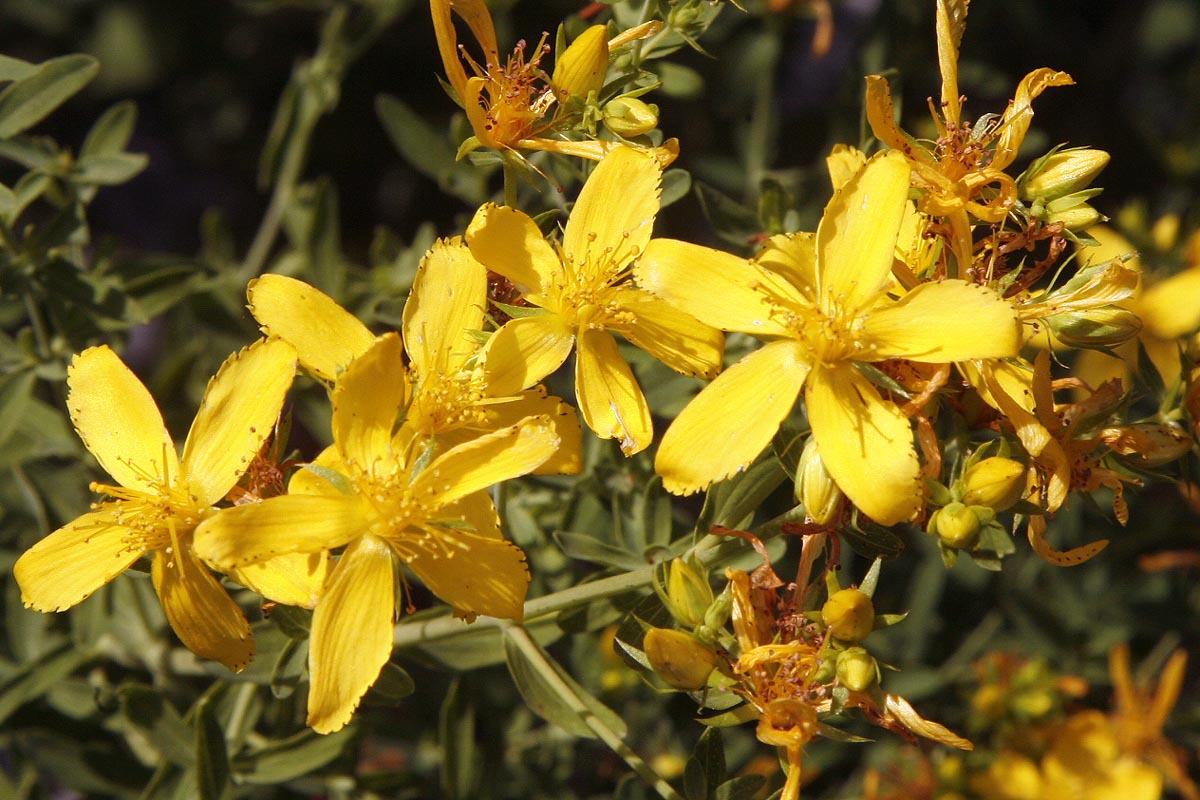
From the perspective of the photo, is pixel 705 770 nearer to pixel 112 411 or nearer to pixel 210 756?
pixel 210 756

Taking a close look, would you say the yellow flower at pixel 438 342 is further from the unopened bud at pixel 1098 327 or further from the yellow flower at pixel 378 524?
the unopened bud at pixel 1098 327

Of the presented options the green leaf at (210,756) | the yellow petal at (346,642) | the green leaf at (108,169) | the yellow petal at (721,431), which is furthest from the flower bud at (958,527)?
the green leaf at (108,169)

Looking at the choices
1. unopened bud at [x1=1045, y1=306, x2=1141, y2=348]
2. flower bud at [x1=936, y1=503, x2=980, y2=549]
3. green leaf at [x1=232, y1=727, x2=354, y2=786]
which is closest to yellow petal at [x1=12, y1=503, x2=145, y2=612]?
green leaf at [x1=232, y1=727, x2=354, y2=786]

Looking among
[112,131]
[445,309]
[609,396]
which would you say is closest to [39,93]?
[112,131]

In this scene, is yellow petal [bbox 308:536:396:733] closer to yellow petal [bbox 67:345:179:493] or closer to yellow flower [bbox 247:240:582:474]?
yellow flower [bbox 247:240:582:474]

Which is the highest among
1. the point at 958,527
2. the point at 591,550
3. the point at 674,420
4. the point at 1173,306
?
the point at 674,420

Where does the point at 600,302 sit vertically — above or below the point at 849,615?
above

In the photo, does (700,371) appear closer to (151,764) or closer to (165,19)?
(151,764)
